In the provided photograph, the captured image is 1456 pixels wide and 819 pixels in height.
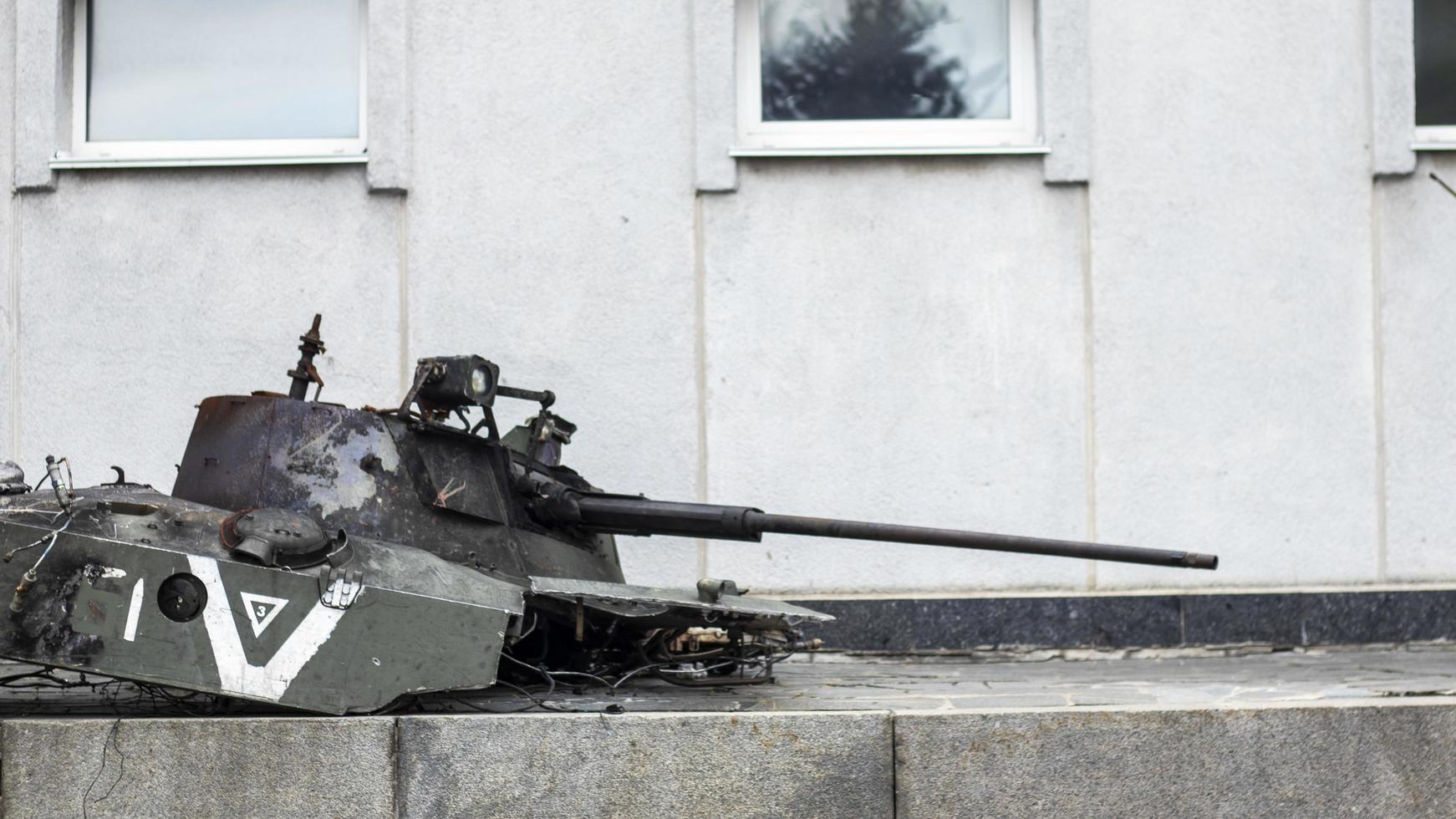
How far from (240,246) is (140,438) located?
1.16 m

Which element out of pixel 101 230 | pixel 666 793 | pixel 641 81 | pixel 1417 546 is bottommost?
pixel 666 793

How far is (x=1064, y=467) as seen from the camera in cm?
826

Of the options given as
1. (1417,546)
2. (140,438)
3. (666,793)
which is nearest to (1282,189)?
(1417,546)

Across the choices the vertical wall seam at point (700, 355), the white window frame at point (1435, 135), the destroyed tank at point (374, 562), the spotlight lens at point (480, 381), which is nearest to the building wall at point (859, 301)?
the vertical wall seam at point (700, 355)

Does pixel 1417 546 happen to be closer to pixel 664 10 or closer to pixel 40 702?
pixel 664 10

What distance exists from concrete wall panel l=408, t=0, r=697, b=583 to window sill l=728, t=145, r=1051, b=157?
1.22ft

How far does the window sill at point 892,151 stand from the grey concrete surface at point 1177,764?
383cm

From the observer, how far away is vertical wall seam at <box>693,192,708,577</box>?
8.24 meters

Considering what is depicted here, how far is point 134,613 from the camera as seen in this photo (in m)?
4.97

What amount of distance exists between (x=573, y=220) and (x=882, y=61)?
A: 1915 mm

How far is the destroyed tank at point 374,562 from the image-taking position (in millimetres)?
4984

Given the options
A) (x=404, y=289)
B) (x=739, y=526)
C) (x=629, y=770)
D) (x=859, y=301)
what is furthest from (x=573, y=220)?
(x=629, y=770)

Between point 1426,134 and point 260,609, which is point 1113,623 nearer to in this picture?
point 1426,134

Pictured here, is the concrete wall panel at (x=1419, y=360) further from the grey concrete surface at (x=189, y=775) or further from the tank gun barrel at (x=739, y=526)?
the grey concrete surface at (x=189, y=775)
